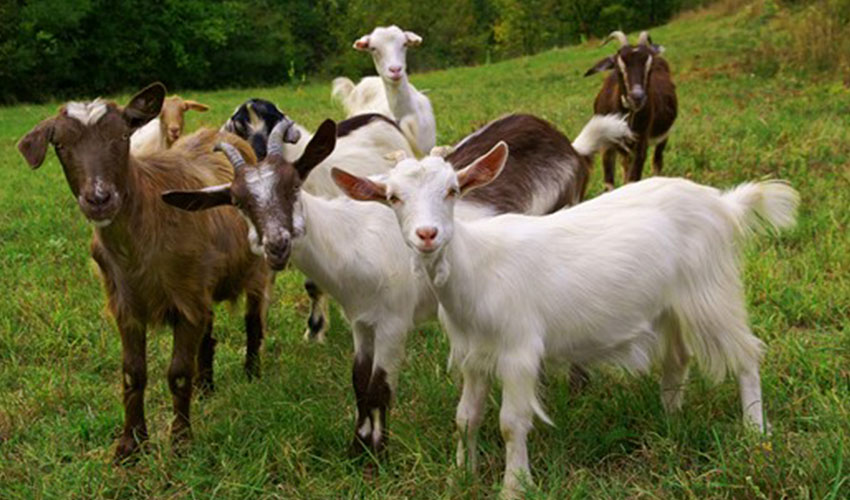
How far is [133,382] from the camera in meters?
3.78

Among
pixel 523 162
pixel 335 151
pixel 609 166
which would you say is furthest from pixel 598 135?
pixel 609 166

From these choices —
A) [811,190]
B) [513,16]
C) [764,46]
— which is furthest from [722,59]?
[513,16]

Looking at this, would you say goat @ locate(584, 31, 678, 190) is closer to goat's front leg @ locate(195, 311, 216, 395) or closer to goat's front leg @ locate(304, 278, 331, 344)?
goat's front leg @ locate(304, 278, 331, 344)

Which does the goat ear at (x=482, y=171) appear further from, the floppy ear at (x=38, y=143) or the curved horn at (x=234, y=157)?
the floppy ear at (x=38, y=143)

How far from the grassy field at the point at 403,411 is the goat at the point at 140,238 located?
33 centimetres

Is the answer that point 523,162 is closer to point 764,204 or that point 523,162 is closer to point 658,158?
point 764,204

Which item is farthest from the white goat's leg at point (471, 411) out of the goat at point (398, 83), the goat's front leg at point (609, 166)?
the goat's front leg at point (609, 166)

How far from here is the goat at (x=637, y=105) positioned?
792 cm

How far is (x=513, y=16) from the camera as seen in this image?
45.6 metres

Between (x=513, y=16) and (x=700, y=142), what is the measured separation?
127ft

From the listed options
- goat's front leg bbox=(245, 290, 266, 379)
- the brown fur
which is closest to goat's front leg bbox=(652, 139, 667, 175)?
the brown fur

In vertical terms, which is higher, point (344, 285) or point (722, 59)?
point (344, 285)

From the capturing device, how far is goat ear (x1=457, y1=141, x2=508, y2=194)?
3.05 m

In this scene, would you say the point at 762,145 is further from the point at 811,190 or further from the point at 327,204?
the point at 327,204
